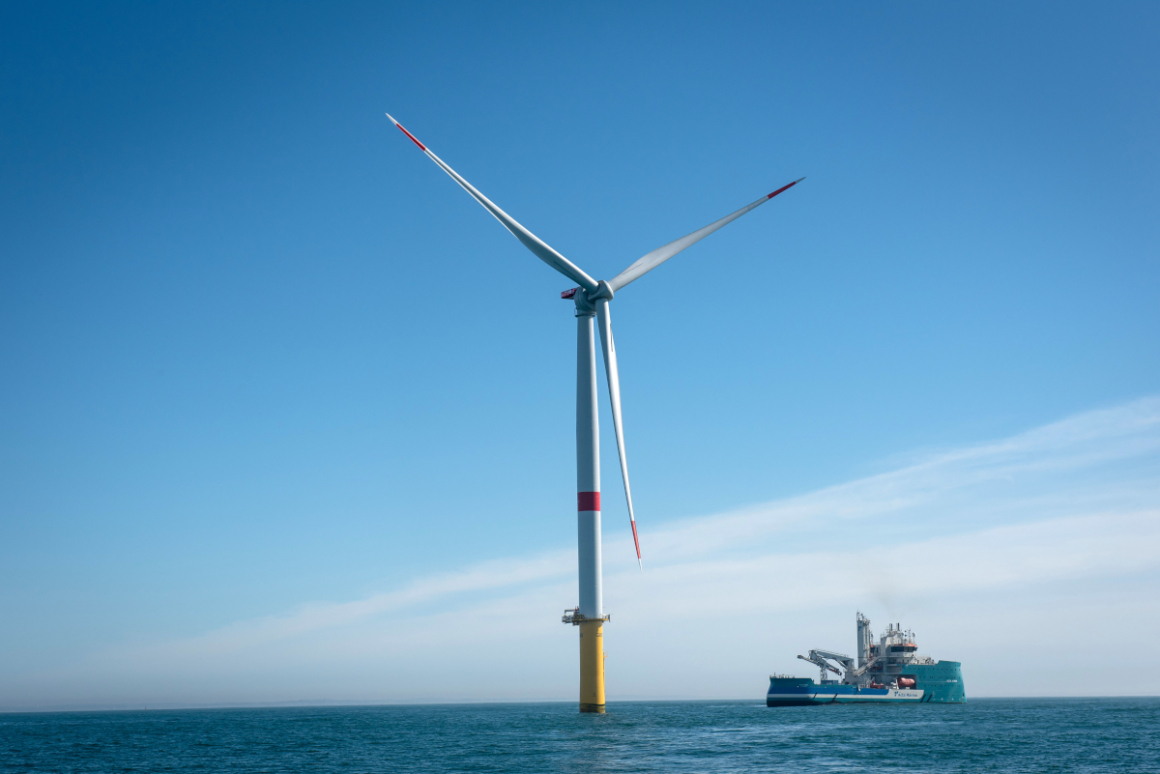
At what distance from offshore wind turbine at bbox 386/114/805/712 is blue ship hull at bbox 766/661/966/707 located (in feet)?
259

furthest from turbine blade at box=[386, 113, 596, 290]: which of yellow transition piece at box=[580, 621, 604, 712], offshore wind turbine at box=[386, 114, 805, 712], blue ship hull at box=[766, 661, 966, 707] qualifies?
blue ship hull at box=[766, 661, 966, 707]

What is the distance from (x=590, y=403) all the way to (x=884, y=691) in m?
99.7

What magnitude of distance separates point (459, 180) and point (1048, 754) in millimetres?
68087

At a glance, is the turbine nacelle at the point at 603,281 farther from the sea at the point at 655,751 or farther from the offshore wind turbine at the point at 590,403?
the sea at the point at 655,751

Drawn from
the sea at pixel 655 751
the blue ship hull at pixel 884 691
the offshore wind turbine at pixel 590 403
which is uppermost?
the offshore wind turbine at pixel 590 403

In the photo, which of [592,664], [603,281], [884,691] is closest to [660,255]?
[603,281]

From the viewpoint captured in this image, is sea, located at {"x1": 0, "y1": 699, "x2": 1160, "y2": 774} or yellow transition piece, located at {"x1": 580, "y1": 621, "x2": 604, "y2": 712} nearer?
sea, located at {"x1": 0, "y1": 699, "x2": 1160, "y2": 774}

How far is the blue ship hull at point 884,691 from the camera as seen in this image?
5497 inches

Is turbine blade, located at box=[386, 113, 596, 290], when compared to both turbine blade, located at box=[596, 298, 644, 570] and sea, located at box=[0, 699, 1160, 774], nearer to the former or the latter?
turbine blade, located at box=[596, 298, 644, 570]

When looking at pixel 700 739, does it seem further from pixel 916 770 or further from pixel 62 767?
pixel 62 767

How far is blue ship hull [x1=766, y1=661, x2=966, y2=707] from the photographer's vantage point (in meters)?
140

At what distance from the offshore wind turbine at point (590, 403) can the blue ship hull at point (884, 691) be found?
259ft

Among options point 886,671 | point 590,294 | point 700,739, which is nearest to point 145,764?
point 700,739

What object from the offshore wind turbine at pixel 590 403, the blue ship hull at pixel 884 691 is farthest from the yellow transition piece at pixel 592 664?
the blue ship hull at pixel 884 691
